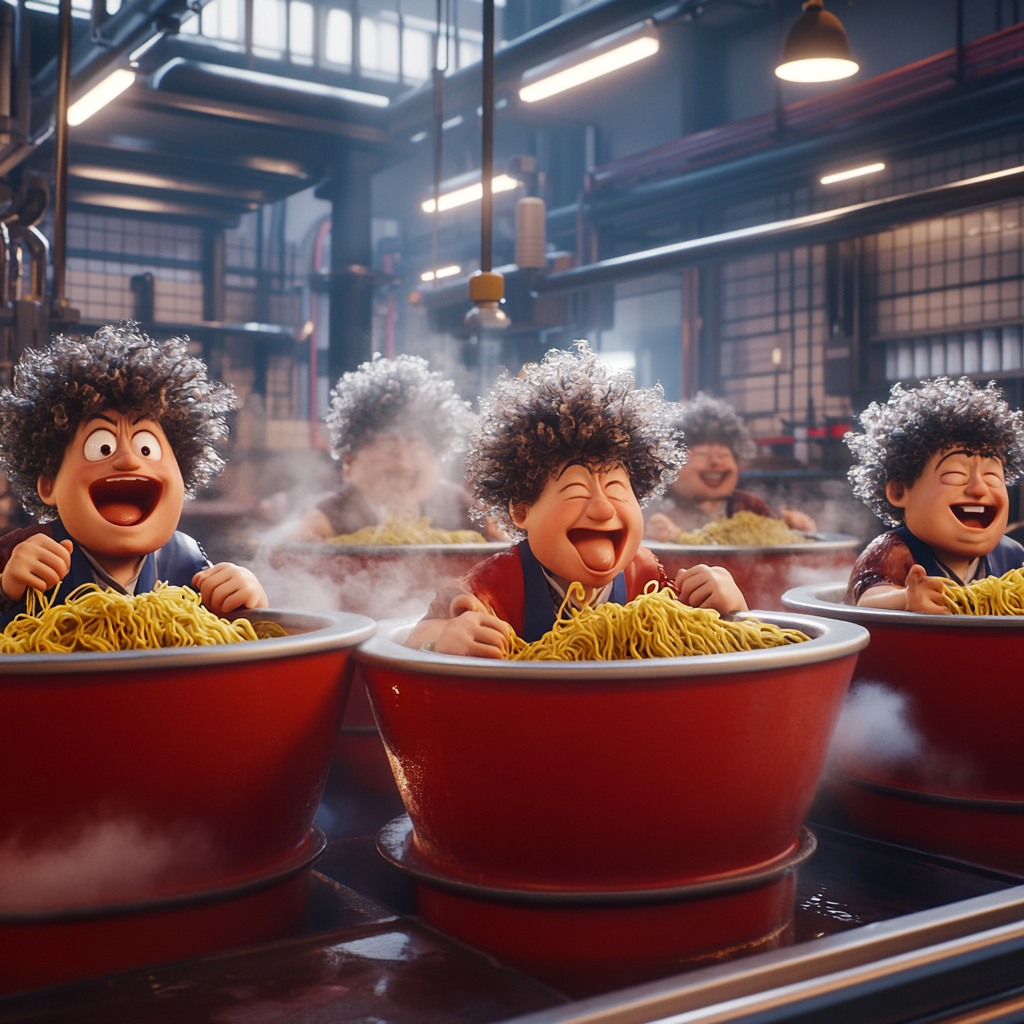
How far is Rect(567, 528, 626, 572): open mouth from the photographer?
1.47 m

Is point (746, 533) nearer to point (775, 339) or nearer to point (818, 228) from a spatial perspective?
point (818, 228)

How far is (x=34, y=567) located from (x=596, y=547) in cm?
78

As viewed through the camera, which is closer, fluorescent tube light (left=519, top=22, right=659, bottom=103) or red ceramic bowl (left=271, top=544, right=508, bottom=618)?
red ceramic bowl (left=271, top=544, right=508, bottom=618)

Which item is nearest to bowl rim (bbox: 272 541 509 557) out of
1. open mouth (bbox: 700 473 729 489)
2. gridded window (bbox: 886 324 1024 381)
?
open mouth (bbox: 700 473 729 489)

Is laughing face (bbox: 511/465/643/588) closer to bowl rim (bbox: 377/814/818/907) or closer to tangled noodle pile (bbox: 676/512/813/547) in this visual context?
bowl rim (bbox: 377/814/818/907)

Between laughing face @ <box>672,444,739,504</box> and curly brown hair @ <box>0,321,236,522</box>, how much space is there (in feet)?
7.09

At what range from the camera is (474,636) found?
1285 mm

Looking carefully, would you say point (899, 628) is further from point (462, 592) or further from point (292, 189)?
point (292, 189)

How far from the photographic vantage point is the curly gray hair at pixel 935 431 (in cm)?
185

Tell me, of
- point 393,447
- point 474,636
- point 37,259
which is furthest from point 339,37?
point 474,636

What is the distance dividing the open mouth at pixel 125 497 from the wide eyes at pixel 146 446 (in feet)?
0.13

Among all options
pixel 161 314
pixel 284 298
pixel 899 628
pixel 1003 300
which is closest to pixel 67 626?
pixel 899 628

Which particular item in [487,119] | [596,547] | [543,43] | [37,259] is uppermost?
[543,43]

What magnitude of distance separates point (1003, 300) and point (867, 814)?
612 centimetres
